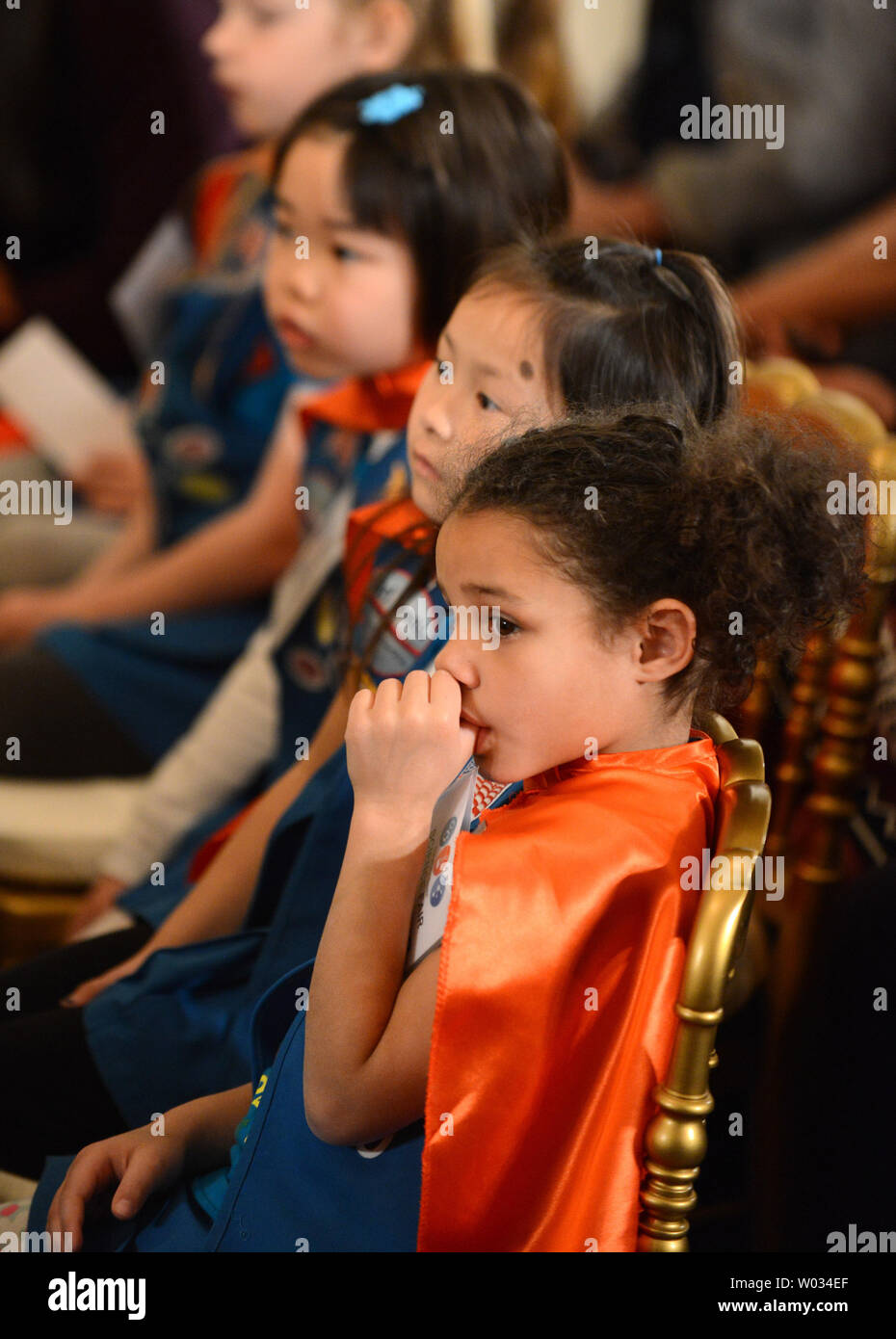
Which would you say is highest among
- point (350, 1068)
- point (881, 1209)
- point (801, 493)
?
point (801, 493)

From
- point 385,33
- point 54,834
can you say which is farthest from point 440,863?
point 385,33

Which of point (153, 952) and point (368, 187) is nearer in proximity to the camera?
point (153, 952)

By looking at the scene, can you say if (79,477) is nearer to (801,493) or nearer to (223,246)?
(223,246)

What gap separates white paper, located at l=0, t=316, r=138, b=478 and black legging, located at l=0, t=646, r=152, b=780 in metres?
0.71

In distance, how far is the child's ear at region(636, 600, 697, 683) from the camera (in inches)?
26.1

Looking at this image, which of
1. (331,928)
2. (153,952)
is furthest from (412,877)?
(153,952)

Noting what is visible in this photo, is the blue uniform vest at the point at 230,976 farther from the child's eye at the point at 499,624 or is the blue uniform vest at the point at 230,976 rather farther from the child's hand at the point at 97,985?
→ the child's eye at the point at 499,624

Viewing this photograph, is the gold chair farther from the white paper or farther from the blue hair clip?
the white paper

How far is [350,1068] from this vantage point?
2.14 feet

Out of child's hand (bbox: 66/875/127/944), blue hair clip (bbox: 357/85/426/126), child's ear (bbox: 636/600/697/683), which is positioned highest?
blue hair clip (bbox: 357/85/426/126)

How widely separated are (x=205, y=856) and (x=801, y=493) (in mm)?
611

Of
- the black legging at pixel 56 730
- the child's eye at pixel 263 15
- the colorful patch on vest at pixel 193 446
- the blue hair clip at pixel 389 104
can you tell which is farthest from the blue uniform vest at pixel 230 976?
the child's eye at pixel 263 15

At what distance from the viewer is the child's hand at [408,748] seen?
649mm

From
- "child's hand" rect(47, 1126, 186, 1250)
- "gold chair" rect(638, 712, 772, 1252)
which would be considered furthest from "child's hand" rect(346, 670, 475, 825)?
"child's hand" rect(47, 1126, 186, 1250)
